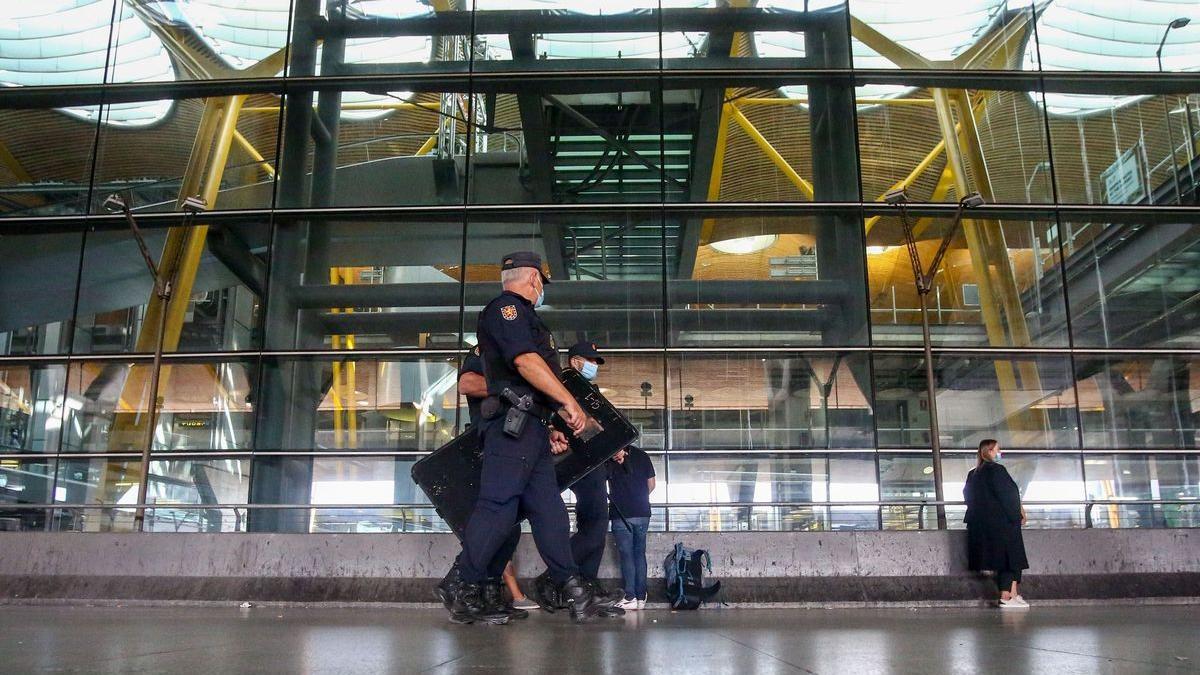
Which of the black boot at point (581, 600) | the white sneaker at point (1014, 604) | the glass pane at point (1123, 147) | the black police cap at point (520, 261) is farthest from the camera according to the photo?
the glass pane at point (1123, 147)

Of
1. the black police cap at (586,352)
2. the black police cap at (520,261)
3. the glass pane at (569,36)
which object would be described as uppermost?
the glass pane at (569,36)

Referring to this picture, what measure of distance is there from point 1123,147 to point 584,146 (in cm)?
979

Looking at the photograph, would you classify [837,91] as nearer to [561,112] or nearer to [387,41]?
[561,112]

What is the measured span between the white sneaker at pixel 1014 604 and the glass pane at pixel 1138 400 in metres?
8.98

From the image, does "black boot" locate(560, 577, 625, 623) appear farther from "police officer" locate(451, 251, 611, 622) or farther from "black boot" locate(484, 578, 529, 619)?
"black boot" locate(484, 578, 529, 619)

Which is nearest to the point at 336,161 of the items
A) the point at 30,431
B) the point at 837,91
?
the point at 30,431

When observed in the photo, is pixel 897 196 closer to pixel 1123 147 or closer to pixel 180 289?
pixel 1123 147

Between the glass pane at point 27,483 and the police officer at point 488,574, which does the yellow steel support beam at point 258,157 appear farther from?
the police officer at point 488,574

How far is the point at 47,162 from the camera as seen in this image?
713 inches

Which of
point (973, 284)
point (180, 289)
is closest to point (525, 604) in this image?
point (973, 284)

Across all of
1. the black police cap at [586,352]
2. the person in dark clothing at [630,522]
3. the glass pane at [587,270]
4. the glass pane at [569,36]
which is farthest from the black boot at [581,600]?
the glass pane at [569,36]

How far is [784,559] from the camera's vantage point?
351 inches

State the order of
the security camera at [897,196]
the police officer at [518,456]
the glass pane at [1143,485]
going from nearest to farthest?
the police officer at [518,456], the security camera at [897,196], the glass pane at [1143,485]

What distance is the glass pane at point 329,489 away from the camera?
51.6 ft
